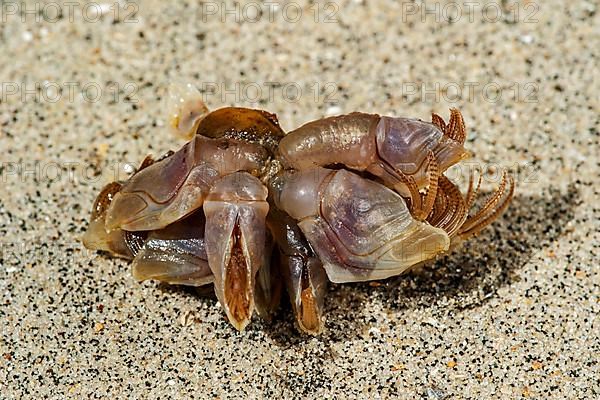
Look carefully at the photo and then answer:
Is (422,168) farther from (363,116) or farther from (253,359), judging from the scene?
(253,359)

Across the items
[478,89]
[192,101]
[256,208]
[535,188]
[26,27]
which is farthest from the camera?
[26,27]

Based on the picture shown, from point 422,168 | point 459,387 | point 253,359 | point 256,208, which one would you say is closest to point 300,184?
point 256,208

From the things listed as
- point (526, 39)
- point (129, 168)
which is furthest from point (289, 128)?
point (526, 39)

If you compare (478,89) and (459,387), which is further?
(478,89)

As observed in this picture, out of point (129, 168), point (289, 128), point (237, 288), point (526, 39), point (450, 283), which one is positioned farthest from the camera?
point (526, 39)

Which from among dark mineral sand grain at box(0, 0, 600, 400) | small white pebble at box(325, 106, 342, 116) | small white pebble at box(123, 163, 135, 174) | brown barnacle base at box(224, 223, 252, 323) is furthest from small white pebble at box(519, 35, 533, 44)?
brown barnacle base at box(224, 223, 252, 323)

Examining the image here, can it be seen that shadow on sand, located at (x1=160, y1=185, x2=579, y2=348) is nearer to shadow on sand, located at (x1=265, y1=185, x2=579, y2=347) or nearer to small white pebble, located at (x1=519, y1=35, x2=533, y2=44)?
shadow on sand, located at (x1=265, y1=185, x2=579, y2=347)

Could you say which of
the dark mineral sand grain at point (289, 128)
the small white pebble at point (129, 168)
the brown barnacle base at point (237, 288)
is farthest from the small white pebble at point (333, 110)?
the brown barnacle base at point (237, 288)

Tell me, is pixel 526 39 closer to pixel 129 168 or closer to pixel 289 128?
pixel 289 128

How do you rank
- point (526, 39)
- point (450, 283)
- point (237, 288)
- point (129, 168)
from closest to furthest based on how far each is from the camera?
point (237, 288), point (450, 283), point (129, 168), point (526, 39)
